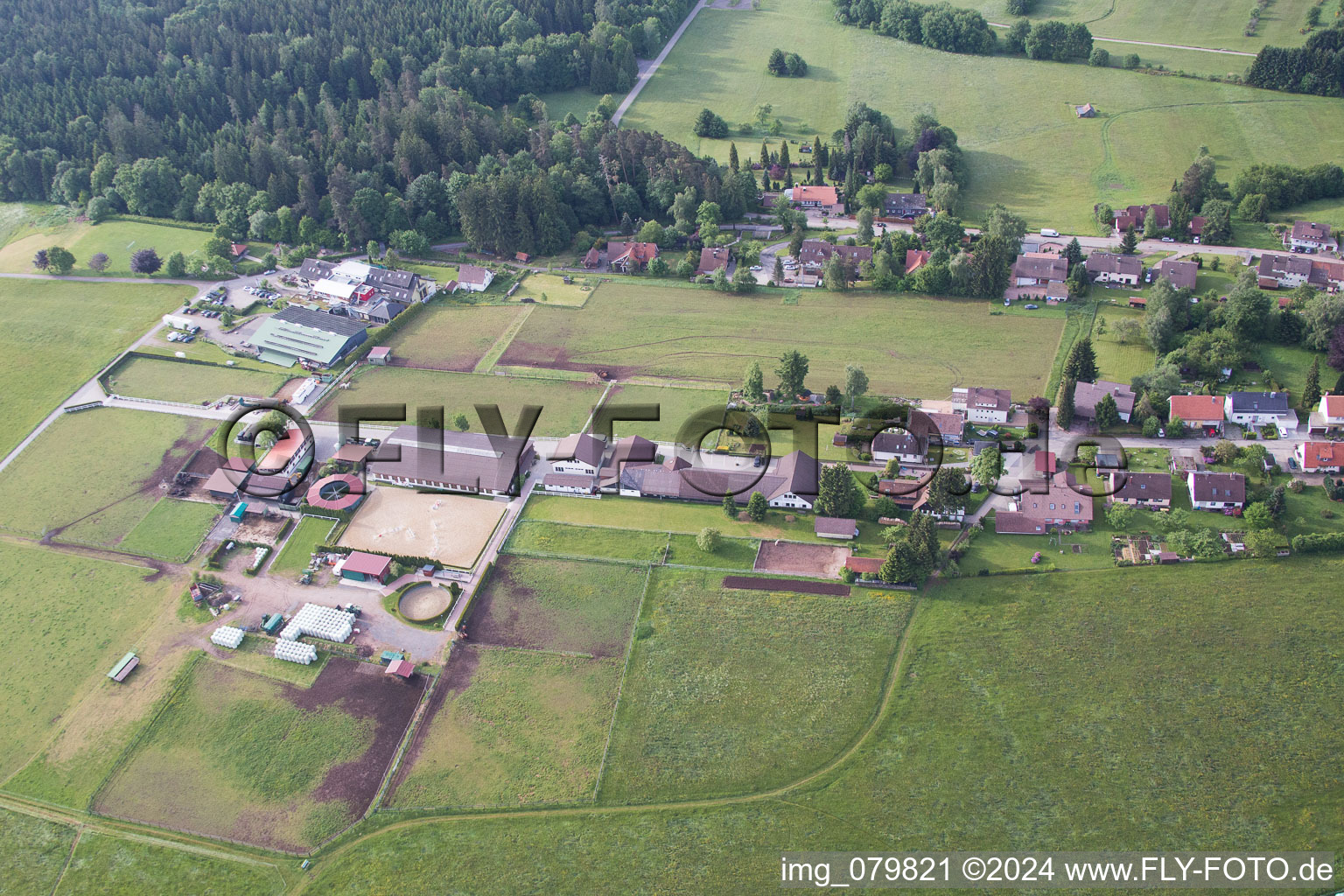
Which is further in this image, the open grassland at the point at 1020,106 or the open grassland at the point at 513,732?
the open grassland at the point at 1020,106

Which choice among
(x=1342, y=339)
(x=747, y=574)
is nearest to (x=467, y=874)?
(x=747, y=574)

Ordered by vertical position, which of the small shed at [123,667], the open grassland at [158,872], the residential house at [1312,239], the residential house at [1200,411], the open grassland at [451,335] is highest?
the residential house at [1312,239]

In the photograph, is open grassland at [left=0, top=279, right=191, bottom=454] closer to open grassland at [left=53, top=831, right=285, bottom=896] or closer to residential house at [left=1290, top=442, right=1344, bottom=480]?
open grassland at [left=53, top=831, right=285, bottom=896]

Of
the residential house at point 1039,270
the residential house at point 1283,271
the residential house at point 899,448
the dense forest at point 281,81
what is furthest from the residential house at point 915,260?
the dense forest at point 281,81

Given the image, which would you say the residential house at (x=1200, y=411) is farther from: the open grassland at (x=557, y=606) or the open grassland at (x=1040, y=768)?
the open grassland at (x=557, y=606)

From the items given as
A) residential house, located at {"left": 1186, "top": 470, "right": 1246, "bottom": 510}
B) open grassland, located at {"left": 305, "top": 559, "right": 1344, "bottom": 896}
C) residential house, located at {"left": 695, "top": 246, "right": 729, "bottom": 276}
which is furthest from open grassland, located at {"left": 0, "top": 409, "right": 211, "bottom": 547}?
residential house, located at {"left": 1186, "top": 470, "right": 1246, "bottom": 510}

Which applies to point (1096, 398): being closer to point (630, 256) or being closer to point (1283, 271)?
point (1283, 271)
